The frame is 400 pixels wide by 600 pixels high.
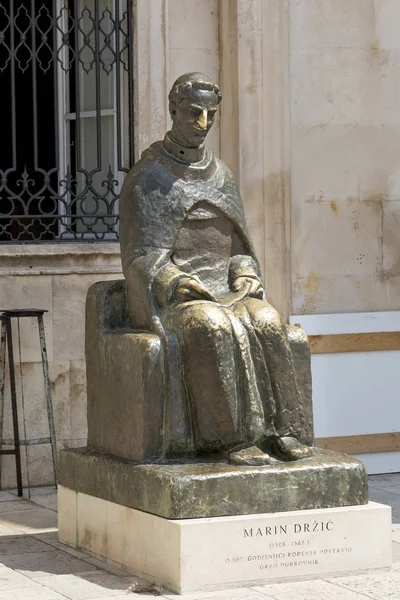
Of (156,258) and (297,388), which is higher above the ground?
(156,258)

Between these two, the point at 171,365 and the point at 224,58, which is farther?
the point at 224,58

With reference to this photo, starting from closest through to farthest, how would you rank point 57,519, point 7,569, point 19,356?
1. point 7,569
2. point 57,519
3. point 19,356

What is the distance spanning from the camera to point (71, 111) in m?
9.27

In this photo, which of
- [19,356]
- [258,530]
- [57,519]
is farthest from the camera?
[19,356]

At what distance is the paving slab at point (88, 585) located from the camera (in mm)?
5859

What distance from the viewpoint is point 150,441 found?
6.22m

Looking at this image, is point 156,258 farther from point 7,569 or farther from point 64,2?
point 64,2

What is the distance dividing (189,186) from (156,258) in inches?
16.0

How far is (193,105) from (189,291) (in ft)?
2.94

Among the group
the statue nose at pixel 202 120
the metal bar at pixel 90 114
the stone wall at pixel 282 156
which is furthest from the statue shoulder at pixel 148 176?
the metal bar at pixel 90 114

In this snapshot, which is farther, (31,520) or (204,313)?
(31,520)

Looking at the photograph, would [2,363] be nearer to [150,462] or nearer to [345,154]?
[150,462]

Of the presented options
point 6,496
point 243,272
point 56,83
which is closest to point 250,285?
point 243,272

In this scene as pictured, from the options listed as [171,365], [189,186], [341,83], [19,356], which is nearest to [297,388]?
[171,365]
